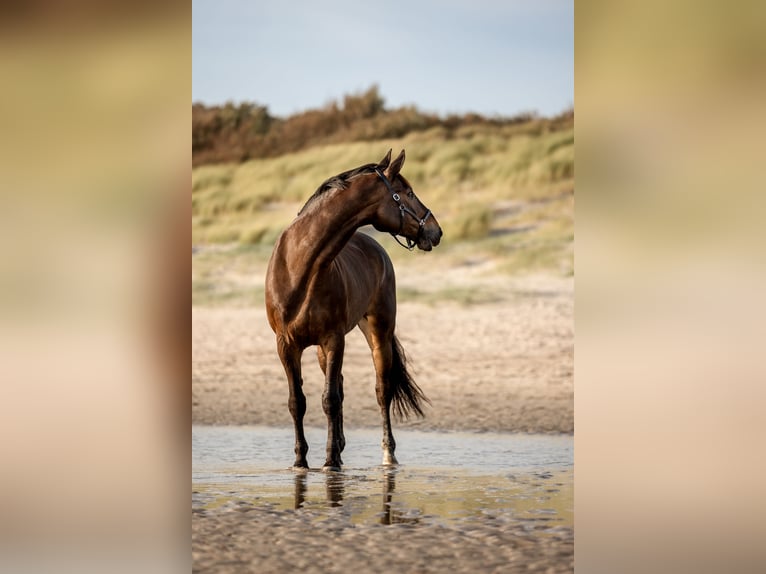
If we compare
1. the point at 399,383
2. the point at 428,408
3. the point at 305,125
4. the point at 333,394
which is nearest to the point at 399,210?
the point at 333,394

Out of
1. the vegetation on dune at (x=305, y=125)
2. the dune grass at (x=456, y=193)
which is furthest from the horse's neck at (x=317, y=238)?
the vegetation on dune at (x=305, y=125)

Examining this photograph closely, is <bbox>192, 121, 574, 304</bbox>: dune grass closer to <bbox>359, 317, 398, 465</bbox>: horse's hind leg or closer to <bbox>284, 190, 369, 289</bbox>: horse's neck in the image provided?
<bbox>359, 317, 398, 465</bbox>: horse's hind leg

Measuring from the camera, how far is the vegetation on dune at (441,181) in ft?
51.5

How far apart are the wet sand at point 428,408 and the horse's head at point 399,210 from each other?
159 centimetres

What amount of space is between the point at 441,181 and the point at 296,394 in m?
13.0

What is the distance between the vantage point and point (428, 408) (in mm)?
10133

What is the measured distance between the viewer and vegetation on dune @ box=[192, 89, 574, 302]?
618 inches

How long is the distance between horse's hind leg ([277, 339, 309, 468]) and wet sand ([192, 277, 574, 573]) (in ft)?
1.24

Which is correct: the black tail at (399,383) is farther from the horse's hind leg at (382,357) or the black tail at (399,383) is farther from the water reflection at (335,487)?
the water reflection at (335,487)

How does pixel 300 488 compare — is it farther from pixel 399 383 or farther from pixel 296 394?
pixel 399 383
